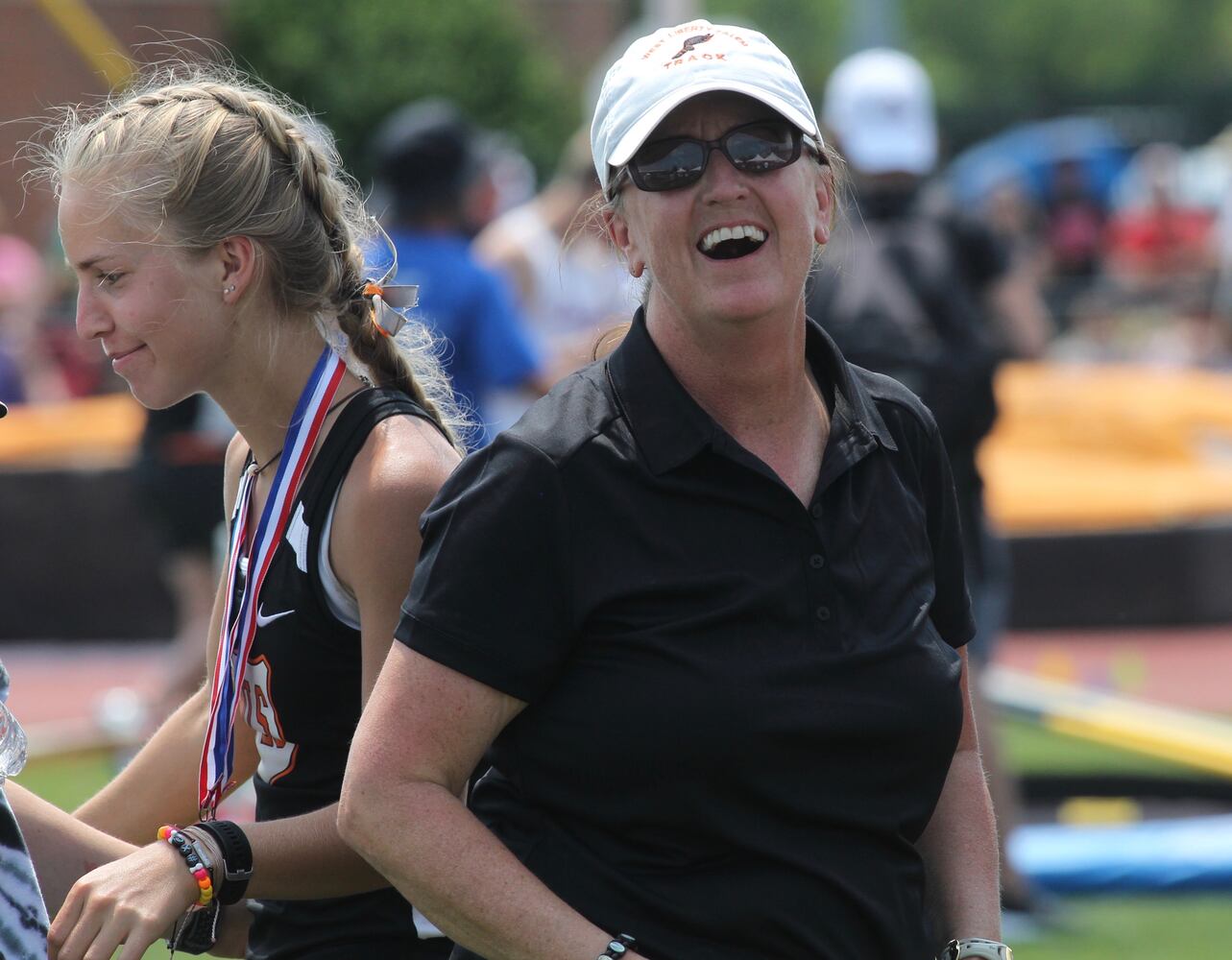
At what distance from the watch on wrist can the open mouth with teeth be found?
0.94 m

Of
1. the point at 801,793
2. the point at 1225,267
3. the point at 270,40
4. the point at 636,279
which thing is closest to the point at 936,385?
the point at 636,279

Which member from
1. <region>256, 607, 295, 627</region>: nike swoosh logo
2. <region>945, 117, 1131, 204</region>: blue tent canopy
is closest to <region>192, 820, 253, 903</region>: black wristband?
<region>256, 607, 295, 627</region>: nike swoosh logo

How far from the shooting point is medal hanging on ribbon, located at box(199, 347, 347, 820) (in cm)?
255

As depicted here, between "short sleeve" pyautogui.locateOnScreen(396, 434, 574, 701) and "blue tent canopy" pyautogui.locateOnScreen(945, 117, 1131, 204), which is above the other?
"blue tent canopy" pyautogui.locateOnScreen(945, 117, 1131, 204)

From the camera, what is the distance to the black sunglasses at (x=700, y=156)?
2.33 metres

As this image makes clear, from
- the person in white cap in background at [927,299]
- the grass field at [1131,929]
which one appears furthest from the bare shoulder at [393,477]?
the grass field at [1131,929]

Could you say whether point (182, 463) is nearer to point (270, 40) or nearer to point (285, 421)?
point (285, 421)

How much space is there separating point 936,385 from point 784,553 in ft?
9.87

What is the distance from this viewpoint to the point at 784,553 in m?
2.29

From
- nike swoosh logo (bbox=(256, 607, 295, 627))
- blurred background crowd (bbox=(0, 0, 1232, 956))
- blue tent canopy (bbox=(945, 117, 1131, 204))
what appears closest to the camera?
nike swoosh logo (bbox=(256, 607, 295, 627))

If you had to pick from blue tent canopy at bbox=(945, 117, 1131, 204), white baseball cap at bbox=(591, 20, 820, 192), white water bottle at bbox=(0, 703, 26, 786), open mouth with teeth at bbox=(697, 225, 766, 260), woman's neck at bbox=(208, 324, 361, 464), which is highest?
blue tent canopy at bbox=(945, 117, 1131, 204)

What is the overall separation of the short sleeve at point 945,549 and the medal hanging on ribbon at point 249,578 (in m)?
0.83

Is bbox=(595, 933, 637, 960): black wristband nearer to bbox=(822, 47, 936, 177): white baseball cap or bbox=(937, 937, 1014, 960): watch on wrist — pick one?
bbox=(937, 937, 1014, 960): watch on wrist

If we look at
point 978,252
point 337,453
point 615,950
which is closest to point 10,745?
point 337,453
